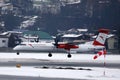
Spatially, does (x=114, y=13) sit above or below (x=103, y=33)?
below

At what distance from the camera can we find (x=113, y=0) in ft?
404

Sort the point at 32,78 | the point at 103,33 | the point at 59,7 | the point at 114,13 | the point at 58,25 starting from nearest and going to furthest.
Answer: the point at 32,78
the point at 103,33
the point at 114,13
the point at 58,25
the point at 59,7

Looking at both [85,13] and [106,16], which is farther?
[85,13]

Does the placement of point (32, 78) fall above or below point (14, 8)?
above

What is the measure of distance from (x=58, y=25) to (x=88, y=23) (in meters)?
9.63

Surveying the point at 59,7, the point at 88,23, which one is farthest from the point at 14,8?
the point at 88,23

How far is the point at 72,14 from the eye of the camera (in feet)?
440

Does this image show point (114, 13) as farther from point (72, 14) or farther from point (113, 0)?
point (72, 14)

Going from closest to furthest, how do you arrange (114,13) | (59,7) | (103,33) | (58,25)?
(103,33) → (114,13) → (58,25) → (59,7)

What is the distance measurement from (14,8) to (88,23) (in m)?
37.8

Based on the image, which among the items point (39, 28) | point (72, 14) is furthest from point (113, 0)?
point (39, 28)

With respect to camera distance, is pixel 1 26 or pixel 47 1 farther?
pixel 47 1

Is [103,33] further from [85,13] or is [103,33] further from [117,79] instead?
[85,13]

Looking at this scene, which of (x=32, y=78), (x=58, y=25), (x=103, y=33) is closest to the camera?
(x=32, y=78)
